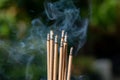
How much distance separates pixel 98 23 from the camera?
1.85m

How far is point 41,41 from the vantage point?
4.39 feet

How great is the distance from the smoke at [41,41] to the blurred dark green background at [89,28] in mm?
25

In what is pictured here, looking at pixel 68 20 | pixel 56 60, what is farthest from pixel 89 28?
pixel 56 60

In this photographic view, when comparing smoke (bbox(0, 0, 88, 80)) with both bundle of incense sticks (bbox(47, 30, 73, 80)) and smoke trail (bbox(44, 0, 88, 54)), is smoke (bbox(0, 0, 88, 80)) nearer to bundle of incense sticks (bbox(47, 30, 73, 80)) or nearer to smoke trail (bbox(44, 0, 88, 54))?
smoke trail (bbox(44, 0, 88, 54))

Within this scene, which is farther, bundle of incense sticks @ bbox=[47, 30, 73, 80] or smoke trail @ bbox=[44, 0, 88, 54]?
smoke trail @ bbox=[44, 0, 88, 54]

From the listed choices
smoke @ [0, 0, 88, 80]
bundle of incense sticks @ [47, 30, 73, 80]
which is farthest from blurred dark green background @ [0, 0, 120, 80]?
bundle of incense sticks @ [47, 30, 73, 80]

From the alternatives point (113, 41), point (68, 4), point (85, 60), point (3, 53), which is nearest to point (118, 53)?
point (113, 41)

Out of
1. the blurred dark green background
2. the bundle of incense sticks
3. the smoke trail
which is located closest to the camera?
the bundle of incense sticks

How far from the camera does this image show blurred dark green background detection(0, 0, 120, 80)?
1441mm

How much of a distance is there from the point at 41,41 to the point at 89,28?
552 mm

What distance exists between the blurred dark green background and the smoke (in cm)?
3

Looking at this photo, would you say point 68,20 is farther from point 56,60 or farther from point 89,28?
point 89,28

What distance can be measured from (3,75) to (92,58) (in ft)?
2.45

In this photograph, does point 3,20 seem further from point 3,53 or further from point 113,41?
point 113,41
